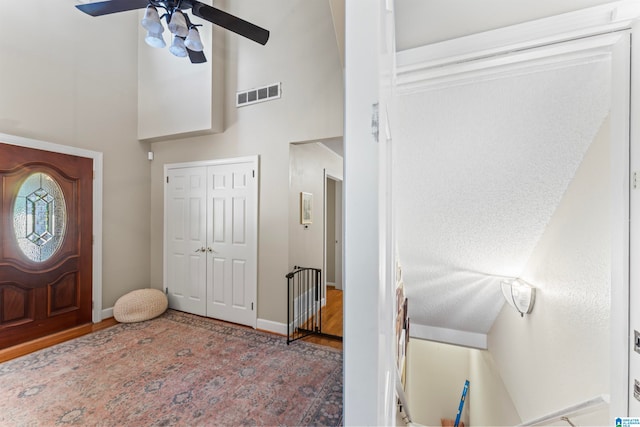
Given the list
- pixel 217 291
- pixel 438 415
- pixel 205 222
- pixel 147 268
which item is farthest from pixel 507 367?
pixel 147 268

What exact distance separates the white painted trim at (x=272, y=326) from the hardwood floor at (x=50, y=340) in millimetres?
1765

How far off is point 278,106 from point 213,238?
1811 mm

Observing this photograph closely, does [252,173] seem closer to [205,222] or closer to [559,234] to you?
[205,222]

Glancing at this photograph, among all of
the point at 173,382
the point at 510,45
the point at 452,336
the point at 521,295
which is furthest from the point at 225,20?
the point at 452,336

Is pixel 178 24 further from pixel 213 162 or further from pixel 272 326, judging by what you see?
pixel 272 326

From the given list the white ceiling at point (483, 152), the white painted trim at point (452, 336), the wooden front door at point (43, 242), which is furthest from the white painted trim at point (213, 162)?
the white painted trim at point (452, 336)

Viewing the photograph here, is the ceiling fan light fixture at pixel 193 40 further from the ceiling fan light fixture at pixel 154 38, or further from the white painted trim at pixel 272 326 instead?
the white painted trim at pixel 272 326

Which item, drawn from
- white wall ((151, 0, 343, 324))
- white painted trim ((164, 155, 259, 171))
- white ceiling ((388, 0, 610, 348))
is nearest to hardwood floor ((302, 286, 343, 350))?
white wall ((151, 0, 343, 324))

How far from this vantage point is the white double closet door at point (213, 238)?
3.08 meters

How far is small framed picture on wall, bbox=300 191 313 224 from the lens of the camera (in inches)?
129

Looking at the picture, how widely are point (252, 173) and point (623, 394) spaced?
3108mm

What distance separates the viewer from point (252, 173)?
3.04 metres

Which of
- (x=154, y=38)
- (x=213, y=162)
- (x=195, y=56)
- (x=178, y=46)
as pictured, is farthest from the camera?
(x=213, y=162)

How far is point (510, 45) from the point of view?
1.08 m
